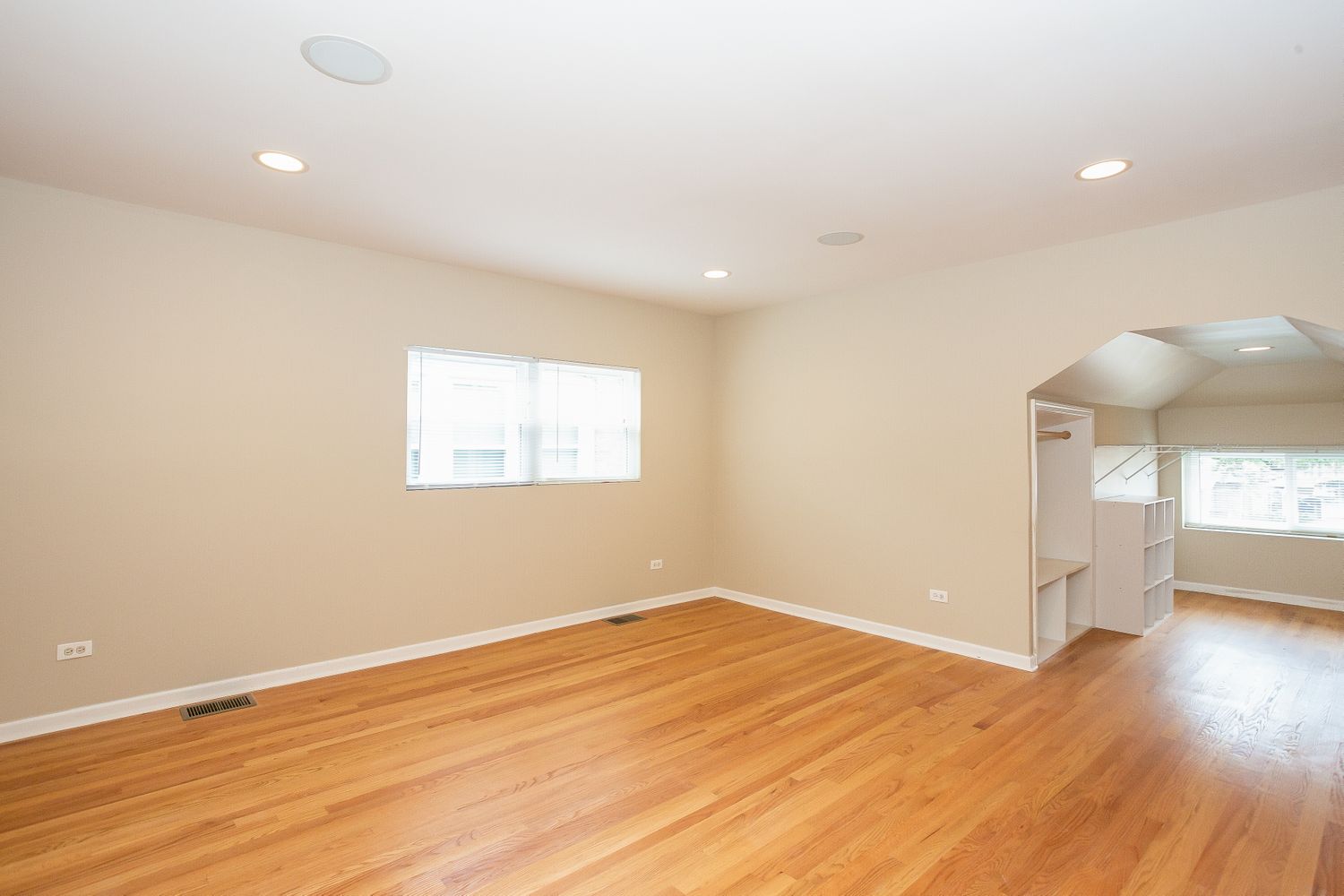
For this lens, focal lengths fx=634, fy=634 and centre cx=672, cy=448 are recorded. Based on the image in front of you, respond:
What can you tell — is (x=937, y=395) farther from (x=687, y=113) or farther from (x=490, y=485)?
(x=490, y=485)

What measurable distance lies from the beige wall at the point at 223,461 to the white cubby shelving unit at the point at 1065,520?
378 cm

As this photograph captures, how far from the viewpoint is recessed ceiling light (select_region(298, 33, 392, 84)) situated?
6.61 ft

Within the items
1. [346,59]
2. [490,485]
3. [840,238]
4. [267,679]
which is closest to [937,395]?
[840,238]

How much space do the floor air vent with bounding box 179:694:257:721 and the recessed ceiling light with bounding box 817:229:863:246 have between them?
4.22 m

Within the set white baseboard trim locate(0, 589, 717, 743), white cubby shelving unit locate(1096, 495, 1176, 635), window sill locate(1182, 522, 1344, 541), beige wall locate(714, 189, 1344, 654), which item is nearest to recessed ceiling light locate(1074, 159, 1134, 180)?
beige wall locate(714, 189, 1344, 654)

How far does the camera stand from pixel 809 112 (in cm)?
242

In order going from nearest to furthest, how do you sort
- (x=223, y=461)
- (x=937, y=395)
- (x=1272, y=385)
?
(x=223, y=461) < (x=937, y=395) < (x=1272, y=385)

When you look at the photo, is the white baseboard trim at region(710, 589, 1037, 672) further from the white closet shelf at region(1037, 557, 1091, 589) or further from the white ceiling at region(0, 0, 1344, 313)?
the white ceiling at region(0, 0, 1344, 313)

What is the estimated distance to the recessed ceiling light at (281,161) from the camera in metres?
2.79

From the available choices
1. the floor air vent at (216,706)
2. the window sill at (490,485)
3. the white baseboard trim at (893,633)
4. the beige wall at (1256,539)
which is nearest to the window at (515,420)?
the window sill at (490,485)

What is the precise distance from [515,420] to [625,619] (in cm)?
188

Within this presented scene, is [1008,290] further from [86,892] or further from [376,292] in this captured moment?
[86,892]

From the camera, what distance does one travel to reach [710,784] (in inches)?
106

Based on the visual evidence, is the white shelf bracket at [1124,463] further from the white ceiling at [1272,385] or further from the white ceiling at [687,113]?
the white ceiling at [687,113]
